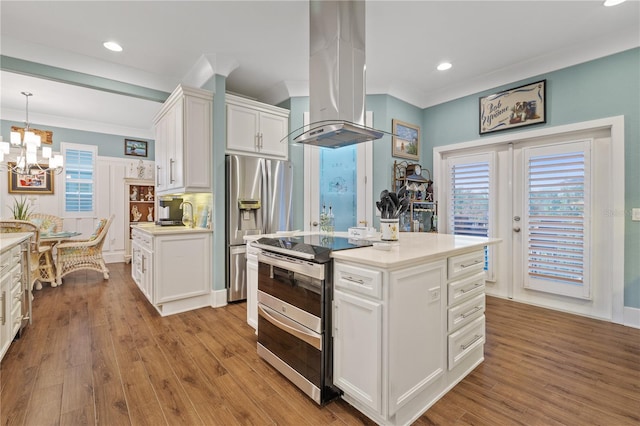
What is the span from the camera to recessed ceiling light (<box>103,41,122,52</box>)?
312 centimetres

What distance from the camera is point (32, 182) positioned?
5.48 metres

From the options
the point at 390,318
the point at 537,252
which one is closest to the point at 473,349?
the point at 390,318

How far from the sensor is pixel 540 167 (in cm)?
349

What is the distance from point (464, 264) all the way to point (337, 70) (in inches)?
66.5

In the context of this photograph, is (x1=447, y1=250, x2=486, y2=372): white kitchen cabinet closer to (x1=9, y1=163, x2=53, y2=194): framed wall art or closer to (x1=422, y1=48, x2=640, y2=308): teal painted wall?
(x1=422, y1=48, x2=640, y2=308): teal painted wall

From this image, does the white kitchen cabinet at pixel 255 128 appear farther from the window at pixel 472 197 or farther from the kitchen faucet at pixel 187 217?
the window at pixel 472 197

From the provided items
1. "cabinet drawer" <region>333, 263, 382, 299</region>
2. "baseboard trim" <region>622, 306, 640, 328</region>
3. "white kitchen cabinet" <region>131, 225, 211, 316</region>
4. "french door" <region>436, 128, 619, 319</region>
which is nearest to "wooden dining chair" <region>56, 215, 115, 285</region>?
"white kitchen cabinet" <region>131, 225, 211, 316</region>

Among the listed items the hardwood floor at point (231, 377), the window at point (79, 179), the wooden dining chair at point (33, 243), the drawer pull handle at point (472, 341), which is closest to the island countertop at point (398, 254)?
the drawer pull handle at point (472, 341)

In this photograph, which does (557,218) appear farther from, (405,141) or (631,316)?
(405,141)

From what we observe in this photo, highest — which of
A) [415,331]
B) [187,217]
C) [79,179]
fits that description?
[79,179]

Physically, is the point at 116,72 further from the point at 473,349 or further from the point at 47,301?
the point at 473,349

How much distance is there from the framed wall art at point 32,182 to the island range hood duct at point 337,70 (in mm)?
5741

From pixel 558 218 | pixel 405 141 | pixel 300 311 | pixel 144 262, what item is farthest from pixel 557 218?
pixel 144 262

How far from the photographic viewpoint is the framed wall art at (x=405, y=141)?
4.12 meters
